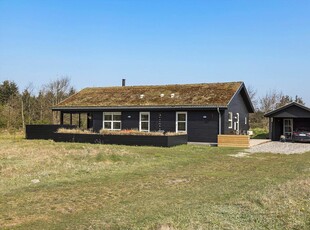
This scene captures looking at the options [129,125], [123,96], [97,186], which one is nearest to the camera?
[97,186]

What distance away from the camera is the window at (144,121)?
86.3 feet

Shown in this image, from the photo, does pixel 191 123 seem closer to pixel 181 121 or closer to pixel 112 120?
pixel 181 121

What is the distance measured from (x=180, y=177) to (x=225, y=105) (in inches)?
546

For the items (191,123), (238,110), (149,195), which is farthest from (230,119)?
(149,195)

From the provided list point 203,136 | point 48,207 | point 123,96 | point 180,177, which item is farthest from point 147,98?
point 48,207

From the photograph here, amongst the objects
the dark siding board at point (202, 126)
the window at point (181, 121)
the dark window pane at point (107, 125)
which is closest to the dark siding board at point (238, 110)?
the dark siding board at point (202, 126)

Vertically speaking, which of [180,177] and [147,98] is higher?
[147,98]

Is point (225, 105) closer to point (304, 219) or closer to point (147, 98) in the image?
point (147, 98)

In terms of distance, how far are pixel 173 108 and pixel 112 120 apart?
5.70 m

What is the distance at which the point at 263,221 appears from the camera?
17.5ft

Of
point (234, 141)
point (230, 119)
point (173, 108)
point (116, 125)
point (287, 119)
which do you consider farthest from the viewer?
point (287, 119)

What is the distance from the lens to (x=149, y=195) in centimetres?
761

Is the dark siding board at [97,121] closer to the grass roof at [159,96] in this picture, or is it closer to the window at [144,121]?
the grass roof at [159,96]

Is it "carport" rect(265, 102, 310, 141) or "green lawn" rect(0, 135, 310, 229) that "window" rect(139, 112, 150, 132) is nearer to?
"carport" rect(265, 102, 310, 141)
